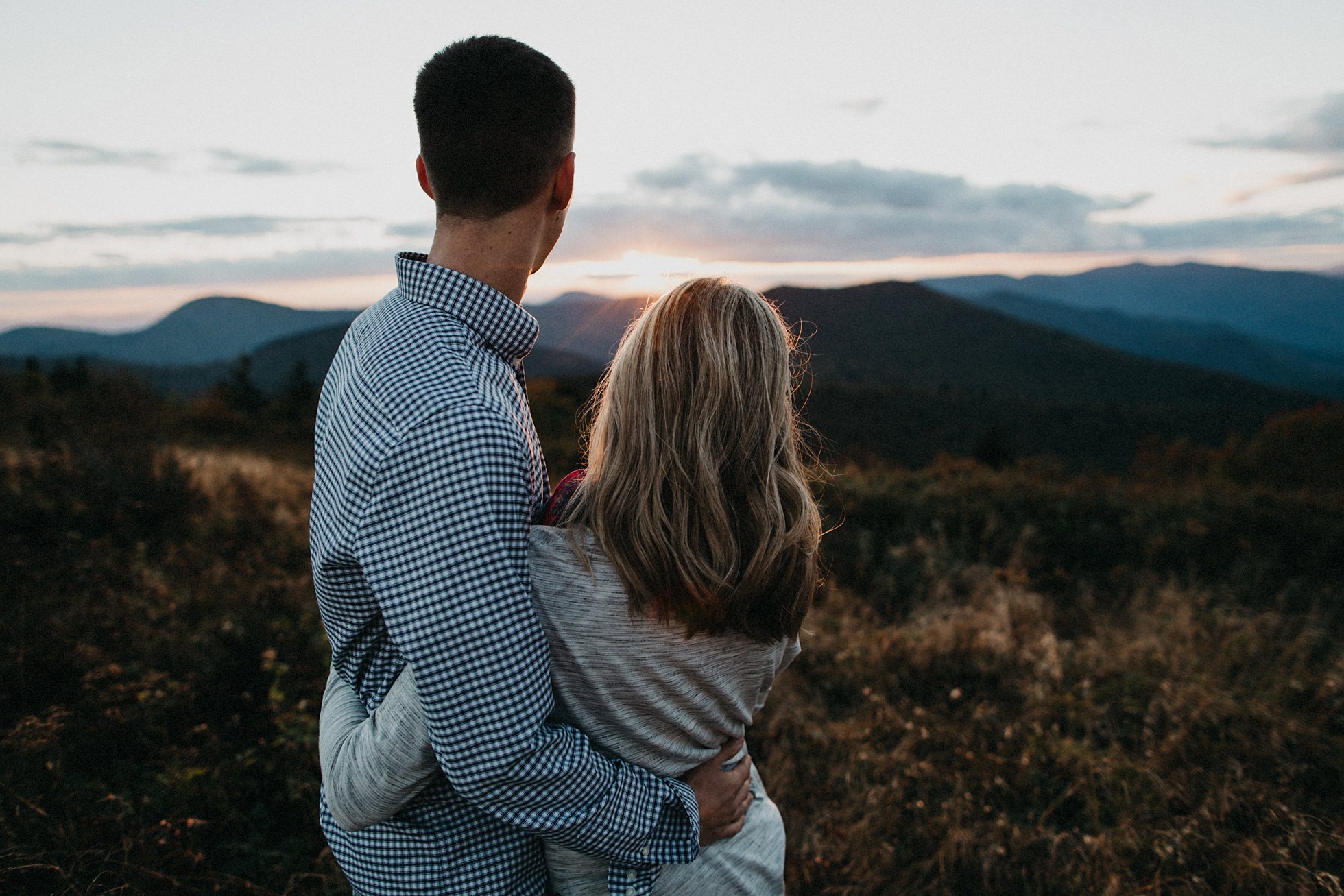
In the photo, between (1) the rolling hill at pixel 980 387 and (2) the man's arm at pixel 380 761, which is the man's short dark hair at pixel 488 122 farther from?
(1) the rolling hill at pixel 980 387

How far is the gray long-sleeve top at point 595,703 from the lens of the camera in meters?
1.06

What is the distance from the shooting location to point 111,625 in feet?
12.3

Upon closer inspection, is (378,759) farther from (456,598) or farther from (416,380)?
(416,380)

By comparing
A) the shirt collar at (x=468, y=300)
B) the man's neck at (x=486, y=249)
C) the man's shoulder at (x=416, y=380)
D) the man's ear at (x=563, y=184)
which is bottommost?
the man's shoulder at (x=416, y=380)

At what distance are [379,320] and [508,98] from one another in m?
0.42

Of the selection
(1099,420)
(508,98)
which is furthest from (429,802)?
(1099,420)

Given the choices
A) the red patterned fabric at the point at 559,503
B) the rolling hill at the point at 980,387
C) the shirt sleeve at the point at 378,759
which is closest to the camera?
the shirt sleeve at the point at 378,759

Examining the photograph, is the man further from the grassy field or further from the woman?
the grassy field

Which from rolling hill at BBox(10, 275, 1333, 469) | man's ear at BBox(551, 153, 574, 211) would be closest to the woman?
man's ear at BBox(551, 153, 574, 211)

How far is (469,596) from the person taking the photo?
3.00 feet

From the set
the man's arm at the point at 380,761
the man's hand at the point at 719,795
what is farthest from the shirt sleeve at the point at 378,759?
the man's hand at the point at 719,795

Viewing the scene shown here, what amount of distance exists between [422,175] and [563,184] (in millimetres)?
264

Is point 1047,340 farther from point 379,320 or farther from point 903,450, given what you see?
point 379,320

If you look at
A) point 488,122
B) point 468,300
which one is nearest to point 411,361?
point 468,300
